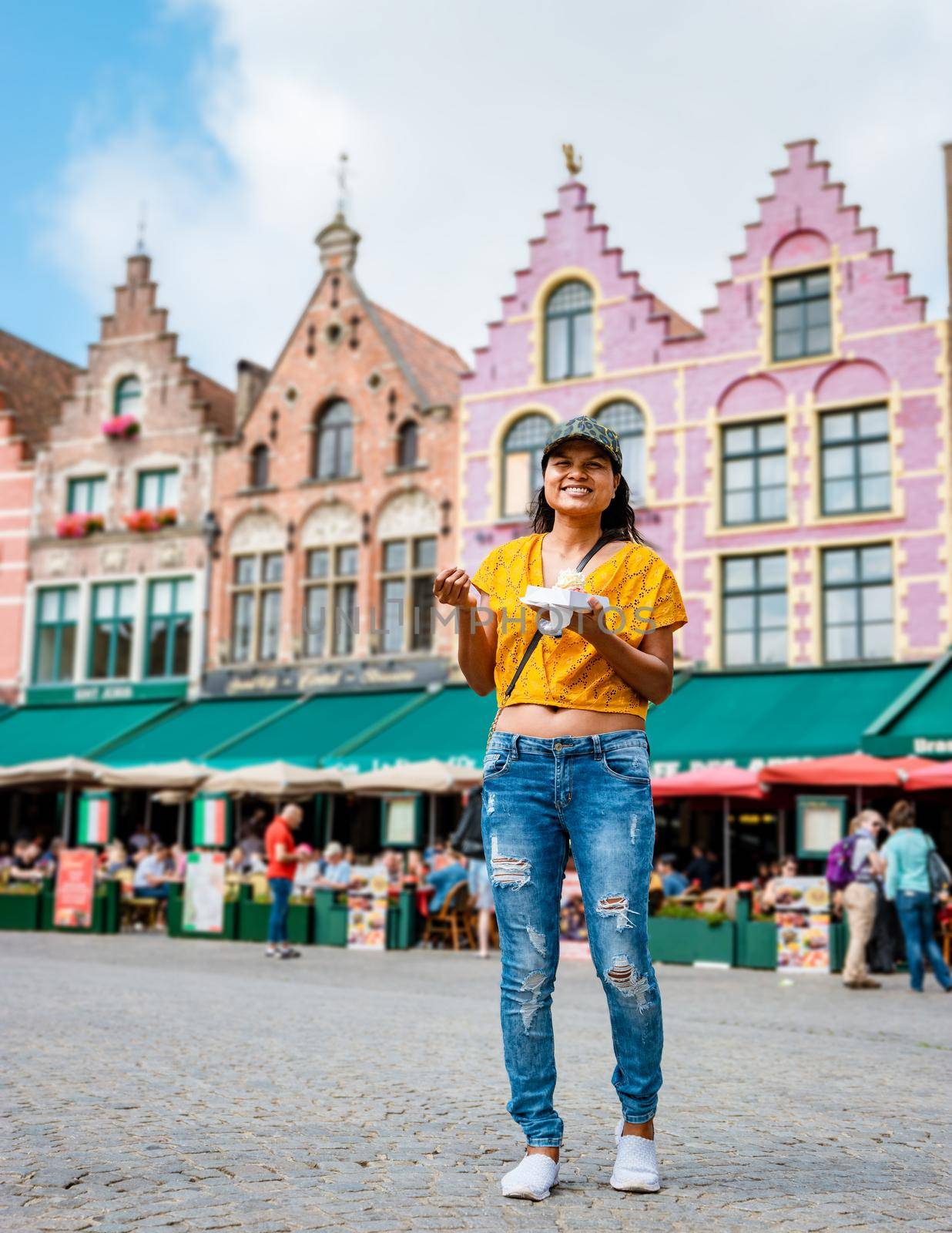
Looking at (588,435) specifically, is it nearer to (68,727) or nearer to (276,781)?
(276,781)

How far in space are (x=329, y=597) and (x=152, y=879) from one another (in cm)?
785

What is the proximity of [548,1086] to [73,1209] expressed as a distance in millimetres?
1241

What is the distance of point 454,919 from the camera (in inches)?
688

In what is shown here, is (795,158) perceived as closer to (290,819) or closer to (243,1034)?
(290,819)

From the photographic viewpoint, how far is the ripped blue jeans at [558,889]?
3.88 meters

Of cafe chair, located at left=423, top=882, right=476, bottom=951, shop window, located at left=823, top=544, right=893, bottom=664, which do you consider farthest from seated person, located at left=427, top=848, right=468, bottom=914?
shop window, located at left=823, top=544, right=893, bottom=664

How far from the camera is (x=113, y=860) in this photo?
71.2 feet

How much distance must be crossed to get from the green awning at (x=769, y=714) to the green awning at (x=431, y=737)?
8.74ft

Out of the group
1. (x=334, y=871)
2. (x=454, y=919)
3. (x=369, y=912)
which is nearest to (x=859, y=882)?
(x=454, y=919)

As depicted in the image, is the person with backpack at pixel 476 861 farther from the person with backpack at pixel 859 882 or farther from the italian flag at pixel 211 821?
the italian flag at pixel 211 821

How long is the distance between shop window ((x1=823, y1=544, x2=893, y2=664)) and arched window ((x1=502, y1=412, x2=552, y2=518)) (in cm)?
537

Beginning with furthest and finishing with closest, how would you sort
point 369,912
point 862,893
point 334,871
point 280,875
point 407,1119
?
1. point 334,871
2. point 369,912
3. point 280,875
4. point 862,893
5. point 407,1119

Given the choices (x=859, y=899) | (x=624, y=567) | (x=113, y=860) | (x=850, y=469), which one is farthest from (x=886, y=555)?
(x=624, y=567)

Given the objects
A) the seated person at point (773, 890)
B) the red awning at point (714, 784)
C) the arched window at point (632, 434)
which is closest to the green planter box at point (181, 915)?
the red awning at point (714, 784)
